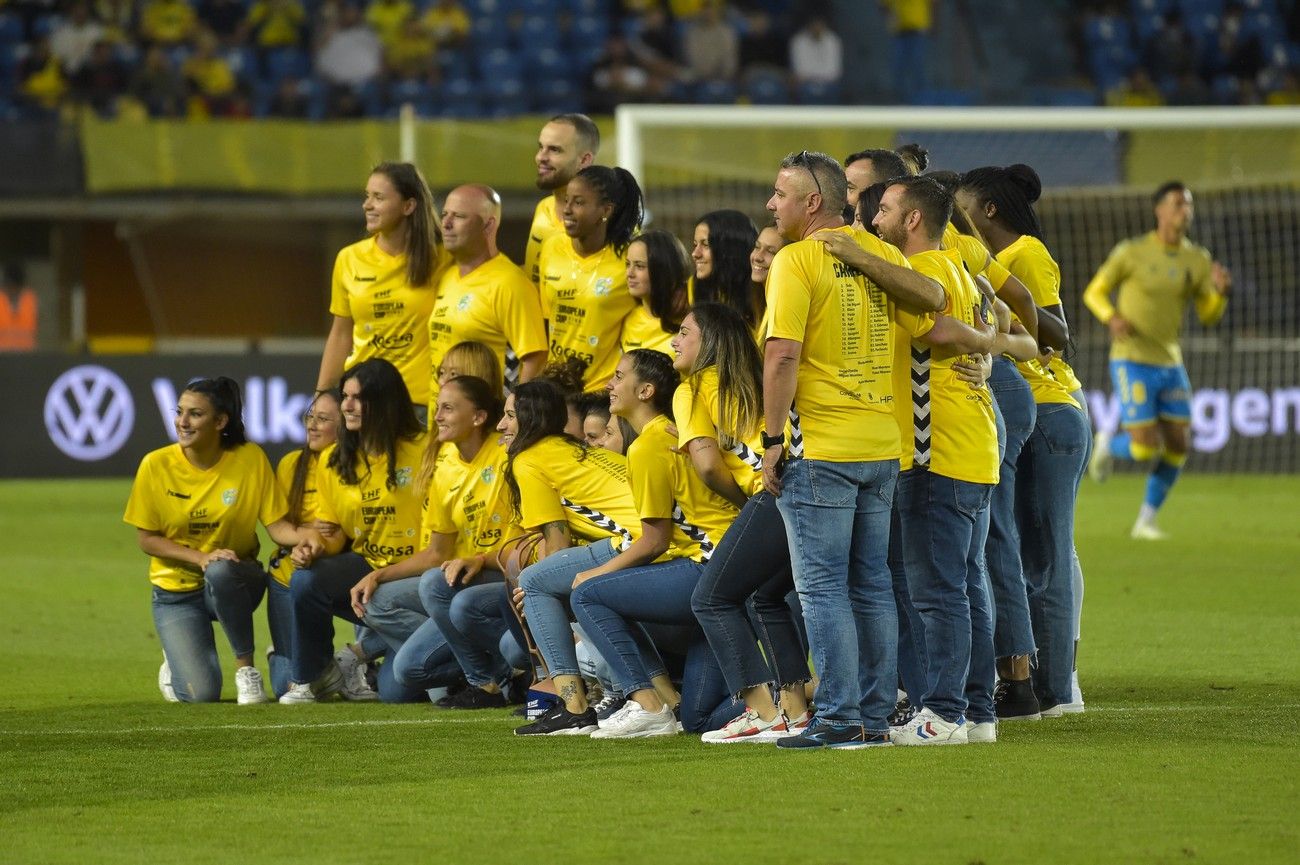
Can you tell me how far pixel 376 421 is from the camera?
25.8ft

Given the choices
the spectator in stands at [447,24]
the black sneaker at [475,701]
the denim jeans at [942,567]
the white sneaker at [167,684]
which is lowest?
the black sneaker at [475,701]

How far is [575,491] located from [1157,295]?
309 inches

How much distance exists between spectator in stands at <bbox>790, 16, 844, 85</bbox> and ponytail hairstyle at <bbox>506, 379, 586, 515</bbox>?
1629 cm

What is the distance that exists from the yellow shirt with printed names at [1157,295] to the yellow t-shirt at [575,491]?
7401mm

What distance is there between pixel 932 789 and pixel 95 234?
64.5 feet

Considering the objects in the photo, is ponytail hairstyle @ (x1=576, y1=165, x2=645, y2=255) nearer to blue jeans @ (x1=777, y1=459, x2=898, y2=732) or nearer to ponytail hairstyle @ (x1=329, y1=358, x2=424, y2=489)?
ponytail hairstyle @ (x1=329, y1=358, x2=424, y2=489)

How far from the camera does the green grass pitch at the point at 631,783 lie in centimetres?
480

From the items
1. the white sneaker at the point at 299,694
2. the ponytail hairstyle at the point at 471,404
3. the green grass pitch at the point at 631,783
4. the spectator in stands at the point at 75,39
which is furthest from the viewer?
the spectator in stands at the point at 75,39

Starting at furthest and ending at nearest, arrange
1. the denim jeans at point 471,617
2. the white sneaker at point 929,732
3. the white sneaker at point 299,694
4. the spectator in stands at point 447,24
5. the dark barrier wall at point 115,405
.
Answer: the spectator in stands at point 447,24 → the dark barrier wall at point 115,405 → the white sneaker at point 299,694 → the denim jeans at point 471,617 → the white sneaker at point 929,732

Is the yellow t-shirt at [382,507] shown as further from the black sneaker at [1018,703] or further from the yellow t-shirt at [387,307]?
the black sneaker at [1018,703]

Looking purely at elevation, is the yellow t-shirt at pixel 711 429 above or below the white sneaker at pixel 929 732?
above

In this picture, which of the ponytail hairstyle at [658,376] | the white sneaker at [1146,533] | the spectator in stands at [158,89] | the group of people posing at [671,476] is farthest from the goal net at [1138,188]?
the ponytail hairstyle at [658,376]

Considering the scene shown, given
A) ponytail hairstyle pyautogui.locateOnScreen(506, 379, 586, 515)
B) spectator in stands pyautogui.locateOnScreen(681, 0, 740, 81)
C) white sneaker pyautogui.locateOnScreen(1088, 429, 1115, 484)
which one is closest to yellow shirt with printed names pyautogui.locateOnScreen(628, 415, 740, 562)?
ponytail hairstyle pyautogui.locateOnScreen(506, 379, 586, 515)

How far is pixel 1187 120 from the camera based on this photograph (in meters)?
15.0
